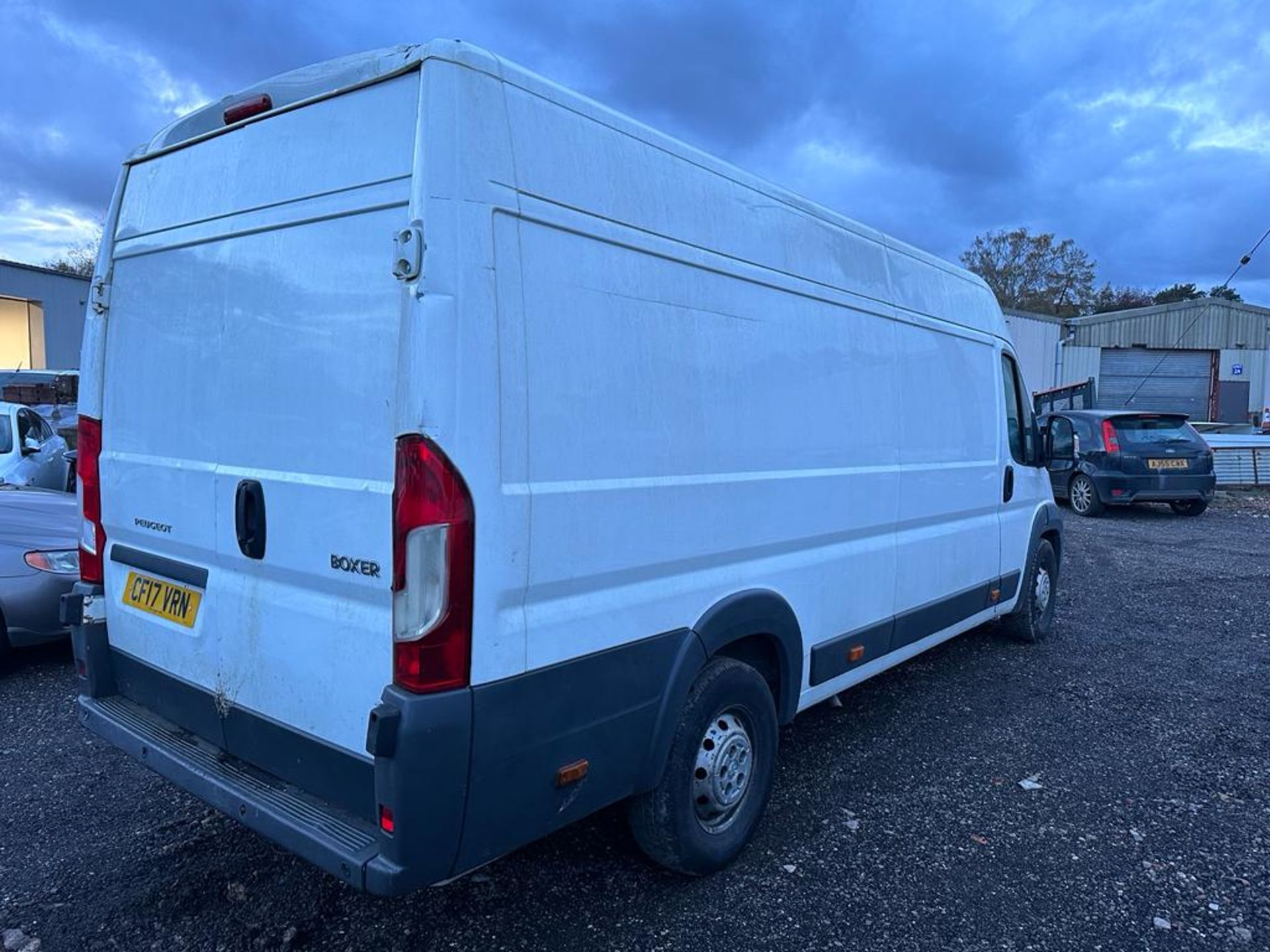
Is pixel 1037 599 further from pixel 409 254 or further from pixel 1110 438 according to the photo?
pixel 1110 438

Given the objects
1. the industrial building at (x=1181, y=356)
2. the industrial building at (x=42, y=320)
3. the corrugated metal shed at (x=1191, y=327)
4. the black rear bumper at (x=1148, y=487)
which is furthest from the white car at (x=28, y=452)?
the corrugated metal shed at (x=1191, y=327)

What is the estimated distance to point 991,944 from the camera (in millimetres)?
2812

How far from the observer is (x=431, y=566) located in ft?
7.05

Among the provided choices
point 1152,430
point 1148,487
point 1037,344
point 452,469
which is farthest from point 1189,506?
point 1037,344

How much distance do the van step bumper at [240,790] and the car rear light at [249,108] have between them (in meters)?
2.07

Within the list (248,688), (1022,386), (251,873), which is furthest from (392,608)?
(1022,386)

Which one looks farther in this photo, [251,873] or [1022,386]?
[1022,386]

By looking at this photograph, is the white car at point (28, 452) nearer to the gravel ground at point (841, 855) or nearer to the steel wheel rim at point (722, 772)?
the gravel ground at point (841, 855)

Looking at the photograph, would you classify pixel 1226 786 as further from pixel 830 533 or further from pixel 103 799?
pixel 103 799

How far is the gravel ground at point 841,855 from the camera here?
111 inches

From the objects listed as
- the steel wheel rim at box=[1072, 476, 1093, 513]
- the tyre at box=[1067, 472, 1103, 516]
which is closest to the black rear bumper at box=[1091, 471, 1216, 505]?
the tyre at box=[1067, 472, 1103, 516]

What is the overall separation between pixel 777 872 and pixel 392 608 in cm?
190

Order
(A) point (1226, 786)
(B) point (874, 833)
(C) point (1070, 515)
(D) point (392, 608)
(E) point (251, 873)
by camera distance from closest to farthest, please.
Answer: (D) point (392, 608) → (E) point (251, 873) → (B) point (874, 833) → (A) point (1226, 786) → (C) point (1070, 515)

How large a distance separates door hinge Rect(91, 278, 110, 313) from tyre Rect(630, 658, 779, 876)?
2.62 meters
